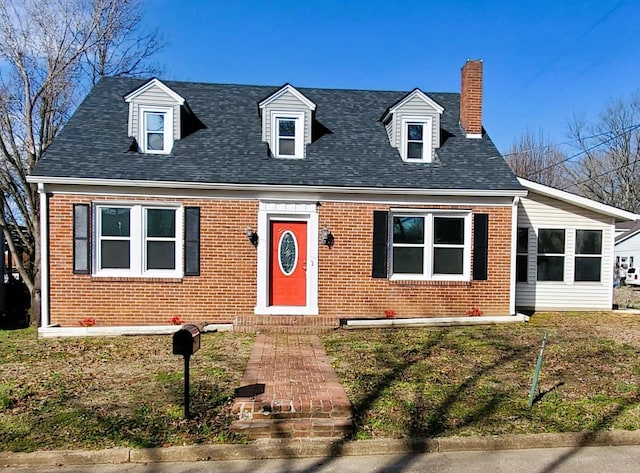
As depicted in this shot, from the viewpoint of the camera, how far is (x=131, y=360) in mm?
7152

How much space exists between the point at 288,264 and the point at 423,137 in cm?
459

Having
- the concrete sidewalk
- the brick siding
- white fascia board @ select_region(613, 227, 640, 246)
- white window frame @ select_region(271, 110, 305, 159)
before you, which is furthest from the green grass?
white fascia board @ select_region(613, 227, 640, 246)

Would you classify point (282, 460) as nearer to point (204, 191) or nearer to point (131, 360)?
point (131, 360)

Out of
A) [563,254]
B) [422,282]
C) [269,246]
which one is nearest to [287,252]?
[269,246]

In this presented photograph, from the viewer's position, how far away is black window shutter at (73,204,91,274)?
967 centimetres

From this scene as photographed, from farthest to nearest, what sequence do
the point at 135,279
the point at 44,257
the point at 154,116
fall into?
1. the point at 154,116
2. the point at 135,279
3. the point at 44,257

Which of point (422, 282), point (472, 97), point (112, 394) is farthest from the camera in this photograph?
point (472, 97)

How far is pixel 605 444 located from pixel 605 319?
24.7ft

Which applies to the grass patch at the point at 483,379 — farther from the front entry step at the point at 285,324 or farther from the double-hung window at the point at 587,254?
the double-hung window at the point at 587,254

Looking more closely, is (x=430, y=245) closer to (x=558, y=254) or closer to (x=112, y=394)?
(x=558, y=254)

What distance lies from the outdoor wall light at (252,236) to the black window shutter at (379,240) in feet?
8.66

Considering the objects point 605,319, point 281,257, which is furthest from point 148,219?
point 605,319

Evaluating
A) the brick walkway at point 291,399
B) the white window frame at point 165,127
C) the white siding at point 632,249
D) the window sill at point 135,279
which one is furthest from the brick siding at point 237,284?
the white siding at point 632,249

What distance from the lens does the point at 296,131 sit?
1110 centimetres
